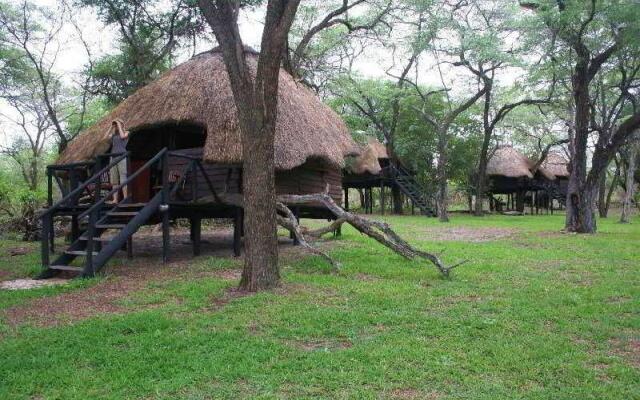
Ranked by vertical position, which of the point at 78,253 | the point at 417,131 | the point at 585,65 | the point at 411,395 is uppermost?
the point at 585,65

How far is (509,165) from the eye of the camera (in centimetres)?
3559

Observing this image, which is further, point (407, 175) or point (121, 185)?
point (407, 175)

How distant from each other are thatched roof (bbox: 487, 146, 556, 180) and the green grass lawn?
27691 mm

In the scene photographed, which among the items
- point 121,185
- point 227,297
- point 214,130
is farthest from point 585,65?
point 227,297

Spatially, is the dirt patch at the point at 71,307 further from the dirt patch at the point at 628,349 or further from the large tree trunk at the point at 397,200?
the large tree trunk at the point at 397,200

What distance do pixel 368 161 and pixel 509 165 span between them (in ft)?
35.0

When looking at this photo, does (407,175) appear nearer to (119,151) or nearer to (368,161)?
(368,161)

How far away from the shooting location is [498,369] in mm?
4254

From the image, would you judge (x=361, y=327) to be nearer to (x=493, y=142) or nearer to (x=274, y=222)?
(x=274, y=222)

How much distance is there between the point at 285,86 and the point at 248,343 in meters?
9.11

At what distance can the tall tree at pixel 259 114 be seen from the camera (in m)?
6.91

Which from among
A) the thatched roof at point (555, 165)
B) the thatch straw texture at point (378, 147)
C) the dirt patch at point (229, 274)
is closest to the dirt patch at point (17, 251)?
the dirt patch at point (229, 274)

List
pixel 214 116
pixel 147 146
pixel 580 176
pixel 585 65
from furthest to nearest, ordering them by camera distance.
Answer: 1. pixel 580 176
2. pixel 585 65
3. pixel 147 146
4. pixel 214 116

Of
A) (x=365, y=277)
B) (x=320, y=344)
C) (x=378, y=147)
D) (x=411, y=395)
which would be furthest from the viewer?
(x=378, y=147)
